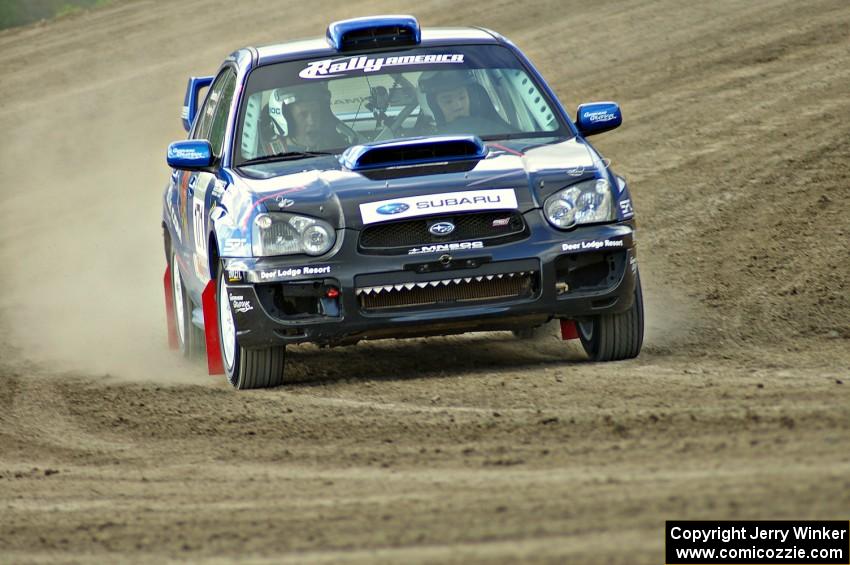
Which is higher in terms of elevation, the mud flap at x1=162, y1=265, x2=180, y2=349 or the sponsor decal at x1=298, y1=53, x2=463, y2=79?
the sponsor decal at x1=298, y1=53, x2=463, y2=79

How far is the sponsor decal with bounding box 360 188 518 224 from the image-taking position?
25.1 feet

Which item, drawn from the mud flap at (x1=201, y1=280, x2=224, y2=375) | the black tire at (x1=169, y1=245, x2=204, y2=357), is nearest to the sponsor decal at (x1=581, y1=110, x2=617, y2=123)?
the mud flap at (x1=201, y1=280, x2=224, y2=375)

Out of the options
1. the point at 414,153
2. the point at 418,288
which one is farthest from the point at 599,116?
the point at 418,288

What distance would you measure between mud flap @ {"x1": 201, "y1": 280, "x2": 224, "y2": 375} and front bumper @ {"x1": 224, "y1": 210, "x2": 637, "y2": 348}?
2.08ft

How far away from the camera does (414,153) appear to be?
813 centimetres

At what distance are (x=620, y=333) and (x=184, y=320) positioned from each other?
10.5 feet

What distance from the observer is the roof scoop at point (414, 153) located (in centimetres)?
805

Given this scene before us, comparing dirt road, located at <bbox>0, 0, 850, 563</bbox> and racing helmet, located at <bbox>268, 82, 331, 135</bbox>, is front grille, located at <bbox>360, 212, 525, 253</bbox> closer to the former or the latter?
dirt road, located at <bbox>0, 0, 850, 563</bbox>

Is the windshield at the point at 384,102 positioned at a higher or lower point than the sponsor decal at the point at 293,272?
higher

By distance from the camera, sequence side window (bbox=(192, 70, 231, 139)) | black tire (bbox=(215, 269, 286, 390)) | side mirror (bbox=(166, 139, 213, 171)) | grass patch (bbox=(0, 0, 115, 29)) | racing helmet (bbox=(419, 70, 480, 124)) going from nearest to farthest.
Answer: black tire (bbox=(215, 269, 286, 390)) → side mirror (bbox=(166, 139, 213, 171)) → racing helmet (bbox=(419, 70, 480, 124)) → side window (bbox=(192, 70, 231, 139)) → grass patch (bbox=(0, 0, 115, 29))

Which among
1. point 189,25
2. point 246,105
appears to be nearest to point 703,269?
point 246,105

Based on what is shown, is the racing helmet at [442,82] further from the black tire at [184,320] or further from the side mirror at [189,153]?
the black tire at [184,320]

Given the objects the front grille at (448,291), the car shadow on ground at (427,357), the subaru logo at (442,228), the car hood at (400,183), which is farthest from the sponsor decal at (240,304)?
the subaru logo at (442,228)

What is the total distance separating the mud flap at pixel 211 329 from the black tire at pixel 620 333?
1931 mm
